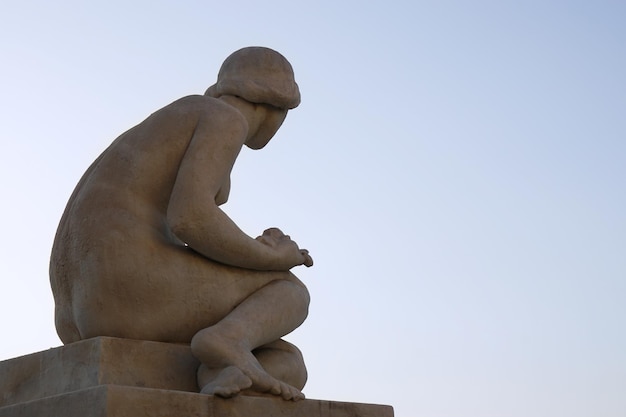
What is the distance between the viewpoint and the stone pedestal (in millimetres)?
6441

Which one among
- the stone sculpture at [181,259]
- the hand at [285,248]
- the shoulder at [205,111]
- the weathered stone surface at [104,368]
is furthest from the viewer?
the hand at [285,248]

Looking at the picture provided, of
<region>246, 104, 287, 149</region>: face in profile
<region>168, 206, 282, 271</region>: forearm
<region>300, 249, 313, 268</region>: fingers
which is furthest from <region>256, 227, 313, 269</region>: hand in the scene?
<region>246, 104, 287, 149</region>: face in profile

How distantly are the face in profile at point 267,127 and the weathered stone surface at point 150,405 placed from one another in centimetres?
206

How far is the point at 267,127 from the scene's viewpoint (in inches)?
329

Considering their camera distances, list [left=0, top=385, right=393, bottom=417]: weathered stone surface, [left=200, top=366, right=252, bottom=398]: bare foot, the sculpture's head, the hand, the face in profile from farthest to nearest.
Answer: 1. the face in profile
2. the sculpture's head
3. the hand
4. [left=200, top=366, right=252, bottom=398]: bare foot
5. [left=0, top=385, right=393, bottom=417]: weathered stone surface

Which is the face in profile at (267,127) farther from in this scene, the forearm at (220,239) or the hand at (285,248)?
the forearm at (220,239)

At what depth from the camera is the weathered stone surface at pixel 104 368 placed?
22.6 feet

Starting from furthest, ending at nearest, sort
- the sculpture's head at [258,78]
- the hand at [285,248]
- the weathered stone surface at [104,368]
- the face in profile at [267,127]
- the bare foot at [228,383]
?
the face in profile at [267,127], the sculpture's head at [258,78], the hand at [285,248], the weathered stone surface at [104,368], the bare foot at [228,383]

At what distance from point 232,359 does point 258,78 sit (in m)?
2.18

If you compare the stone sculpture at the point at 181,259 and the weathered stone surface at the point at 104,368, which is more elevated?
the stone sculpture at the point at 181,259

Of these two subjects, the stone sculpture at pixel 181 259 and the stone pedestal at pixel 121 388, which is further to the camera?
the stone sculpture at pixel 181 259

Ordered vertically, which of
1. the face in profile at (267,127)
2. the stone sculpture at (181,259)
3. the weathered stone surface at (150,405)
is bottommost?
the weathered stone surface at (150,405)

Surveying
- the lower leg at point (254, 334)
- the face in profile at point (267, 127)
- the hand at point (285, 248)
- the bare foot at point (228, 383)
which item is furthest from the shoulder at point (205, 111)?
the bare foot at point (228, 383)

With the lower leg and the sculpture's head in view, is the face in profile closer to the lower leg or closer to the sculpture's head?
the sculpture's head
